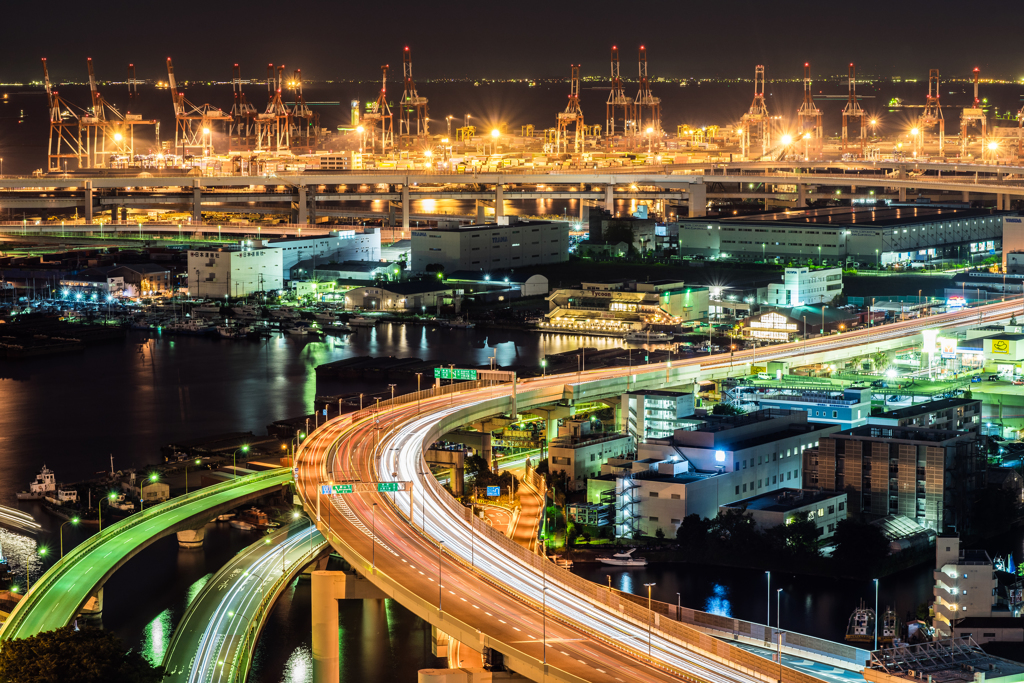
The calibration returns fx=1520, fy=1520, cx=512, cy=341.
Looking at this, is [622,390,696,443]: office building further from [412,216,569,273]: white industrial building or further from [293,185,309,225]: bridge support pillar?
[293,185,309,225]: bridge support pillar

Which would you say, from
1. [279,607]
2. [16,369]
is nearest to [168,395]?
[16,369]

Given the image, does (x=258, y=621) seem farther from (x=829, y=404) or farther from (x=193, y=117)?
(x=193, y=117)

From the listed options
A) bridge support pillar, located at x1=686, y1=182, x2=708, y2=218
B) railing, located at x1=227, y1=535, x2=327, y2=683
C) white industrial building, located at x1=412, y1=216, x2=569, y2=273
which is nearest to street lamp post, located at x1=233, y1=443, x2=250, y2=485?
railing, located at x1=227, y1=535, x2=327, y2=683

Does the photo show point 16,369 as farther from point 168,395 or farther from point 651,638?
point 651,638

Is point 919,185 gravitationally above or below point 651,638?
above

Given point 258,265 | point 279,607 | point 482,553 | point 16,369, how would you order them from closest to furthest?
point 482,553 → point 279,607 → point 16,369 → point 258,265

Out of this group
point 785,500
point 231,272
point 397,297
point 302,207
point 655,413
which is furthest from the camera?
point 302,207

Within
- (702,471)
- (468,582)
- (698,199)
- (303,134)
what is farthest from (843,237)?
(303,134)
